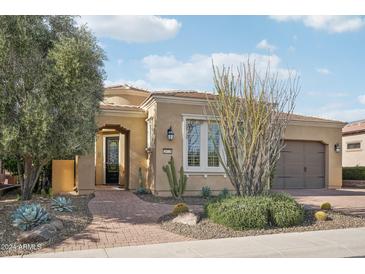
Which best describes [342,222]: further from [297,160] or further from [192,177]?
[297,160]

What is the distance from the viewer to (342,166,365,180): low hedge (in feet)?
72.0

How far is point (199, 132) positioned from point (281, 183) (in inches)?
241

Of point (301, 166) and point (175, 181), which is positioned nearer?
point (175, 181)

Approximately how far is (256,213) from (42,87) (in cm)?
635

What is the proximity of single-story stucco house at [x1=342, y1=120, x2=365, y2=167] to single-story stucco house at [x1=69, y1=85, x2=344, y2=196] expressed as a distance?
6093 mm

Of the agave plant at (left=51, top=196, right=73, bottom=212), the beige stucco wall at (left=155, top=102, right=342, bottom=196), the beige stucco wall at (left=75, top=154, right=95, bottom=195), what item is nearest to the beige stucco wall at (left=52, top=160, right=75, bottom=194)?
the beige stucco wall at (left=75, top=154, right=95, bottom=195)

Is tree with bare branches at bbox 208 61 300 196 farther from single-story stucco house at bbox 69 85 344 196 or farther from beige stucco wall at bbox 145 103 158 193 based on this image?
beige stucco wall at bbox 145 103 158 193

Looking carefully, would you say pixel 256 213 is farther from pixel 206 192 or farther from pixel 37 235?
pixel 206 192

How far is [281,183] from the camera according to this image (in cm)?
1895

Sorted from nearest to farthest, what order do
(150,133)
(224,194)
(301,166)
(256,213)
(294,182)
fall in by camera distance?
(256,213) < (224,194) < (150,133) < (294,182) < (301,166)

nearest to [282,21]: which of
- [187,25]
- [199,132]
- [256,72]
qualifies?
[256,72]

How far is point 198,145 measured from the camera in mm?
15391

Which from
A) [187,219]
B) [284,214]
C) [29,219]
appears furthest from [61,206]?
[284,214]

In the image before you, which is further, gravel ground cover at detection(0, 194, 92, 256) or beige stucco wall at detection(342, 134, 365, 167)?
beige stucco wall at detection(342, 134, 365, 167)
